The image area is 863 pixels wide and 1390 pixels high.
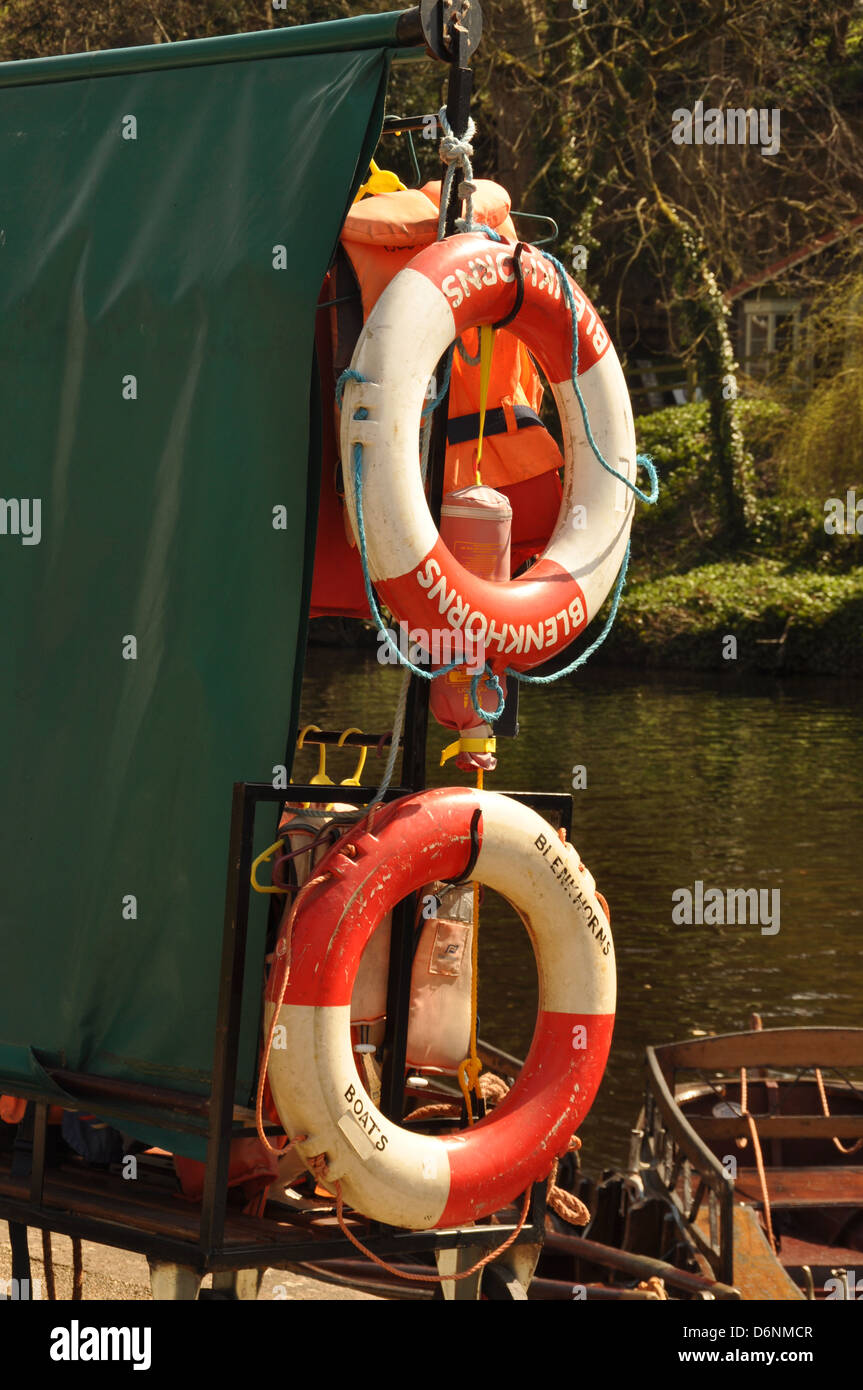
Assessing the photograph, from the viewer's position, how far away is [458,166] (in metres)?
3.71

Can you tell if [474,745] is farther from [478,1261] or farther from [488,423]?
[478,1261]

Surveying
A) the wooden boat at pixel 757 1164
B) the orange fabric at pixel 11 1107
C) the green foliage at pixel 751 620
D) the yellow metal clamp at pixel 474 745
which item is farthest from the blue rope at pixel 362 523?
the green foliage at pixel 751 620

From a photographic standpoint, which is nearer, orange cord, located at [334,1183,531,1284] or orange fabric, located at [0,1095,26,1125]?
orange cord, located at [334,1183,531,1284]

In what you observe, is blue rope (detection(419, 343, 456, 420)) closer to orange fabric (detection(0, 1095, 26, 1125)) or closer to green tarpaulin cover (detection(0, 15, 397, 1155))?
green tarpaulin cover (detection(0, 15, 397, 1155))

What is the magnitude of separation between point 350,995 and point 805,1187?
4.22 metres

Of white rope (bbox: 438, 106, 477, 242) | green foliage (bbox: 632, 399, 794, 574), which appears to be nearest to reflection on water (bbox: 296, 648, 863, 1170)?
green foliage (bbox: 632, 399, 794, 574)

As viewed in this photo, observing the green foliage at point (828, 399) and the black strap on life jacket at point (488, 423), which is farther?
the green foliage at point (828, 399)

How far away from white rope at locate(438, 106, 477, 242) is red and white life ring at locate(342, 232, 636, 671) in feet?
0.36

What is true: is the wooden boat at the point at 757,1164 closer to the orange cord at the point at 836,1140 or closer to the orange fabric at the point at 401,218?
the orange cord at the point at 836,1140

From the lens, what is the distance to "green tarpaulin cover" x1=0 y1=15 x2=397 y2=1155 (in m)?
3.62

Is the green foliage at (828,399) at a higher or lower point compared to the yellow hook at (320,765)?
higher

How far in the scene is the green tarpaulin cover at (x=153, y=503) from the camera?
11.9 feet

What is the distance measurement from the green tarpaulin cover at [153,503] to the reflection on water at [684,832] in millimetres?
5009
